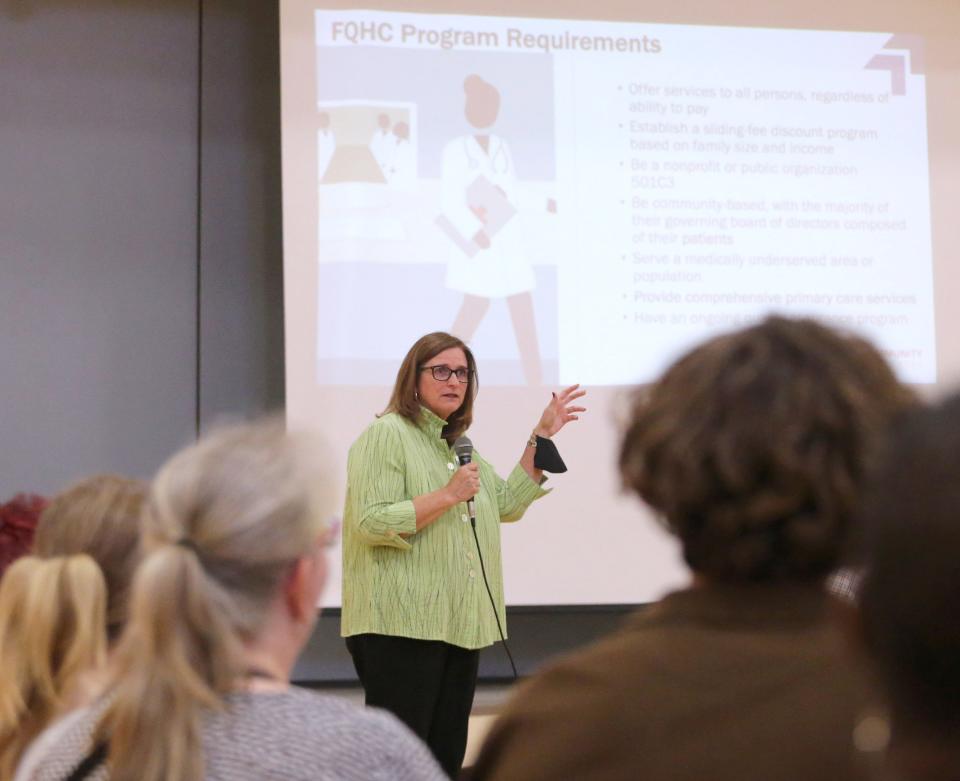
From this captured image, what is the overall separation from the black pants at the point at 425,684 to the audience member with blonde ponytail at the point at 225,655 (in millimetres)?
1747

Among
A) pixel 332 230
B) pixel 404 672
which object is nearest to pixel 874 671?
pixel 404 672

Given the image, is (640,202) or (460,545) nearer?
(460,545)

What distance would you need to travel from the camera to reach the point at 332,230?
13.1 feet

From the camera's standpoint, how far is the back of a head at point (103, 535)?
4.12 ft

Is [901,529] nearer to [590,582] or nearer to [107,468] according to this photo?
[590,582]

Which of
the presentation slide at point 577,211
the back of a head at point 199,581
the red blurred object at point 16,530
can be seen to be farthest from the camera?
the presentation slide at point 577,211

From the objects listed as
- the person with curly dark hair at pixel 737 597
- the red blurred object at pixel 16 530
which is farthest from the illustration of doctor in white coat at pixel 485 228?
the person with curly dark hair at pixel 737 597

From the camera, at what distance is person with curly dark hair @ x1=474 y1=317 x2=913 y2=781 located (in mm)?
775

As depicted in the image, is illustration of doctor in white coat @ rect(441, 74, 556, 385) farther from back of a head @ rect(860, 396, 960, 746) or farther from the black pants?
back of a head @ rect(860, 396, 960, 746)

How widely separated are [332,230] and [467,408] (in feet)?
4.02

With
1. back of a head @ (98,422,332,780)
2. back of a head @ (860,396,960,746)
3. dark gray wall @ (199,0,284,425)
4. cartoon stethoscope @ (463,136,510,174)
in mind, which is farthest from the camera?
dark gray wall @ (199,0,284,425)

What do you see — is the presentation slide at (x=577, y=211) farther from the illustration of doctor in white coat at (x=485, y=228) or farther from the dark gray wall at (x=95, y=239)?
the dark gray wall at (x=95, y=239)

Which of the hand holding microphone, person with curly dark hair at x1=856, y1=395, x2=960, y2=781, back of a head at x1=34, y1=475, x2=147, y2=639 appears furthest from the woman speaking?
person with curly dark hair at x1=856, y1=395, x2=960, y2=781

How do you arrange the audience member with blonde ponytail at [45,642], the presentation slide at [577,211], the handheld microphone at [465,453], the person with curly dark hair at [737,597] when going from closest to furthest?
the person with curly dark hair at [737,597] < the audience member with blonde ponytail at [45,642] < the handheld microphone at [465,453] < the presentation slide at [577,211]
